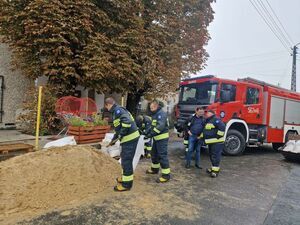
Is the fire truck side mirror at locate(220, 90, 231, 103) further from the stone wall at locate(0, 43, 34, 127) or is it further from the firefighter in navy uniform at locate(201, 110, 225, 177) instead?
the stone wall at locate(0, 43, 34, 127)

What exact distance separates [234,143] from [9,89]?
9.37m

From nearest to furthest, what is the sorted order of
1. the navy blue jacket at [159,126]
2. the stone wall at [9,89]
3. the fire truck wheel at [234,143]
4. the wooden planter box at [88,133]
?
the navy blue jacket at [159,126]
the wooden planter box at [88,133]
the fire truck wheel at [234,143]
the stone wall at [9,89]

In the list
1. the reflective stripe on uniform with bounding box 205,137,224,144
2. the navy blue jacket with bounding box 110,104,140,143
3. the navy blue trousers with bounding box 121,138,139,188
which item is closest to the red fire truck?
the reflective stripe on uniform with bounding box 205,137,224,144

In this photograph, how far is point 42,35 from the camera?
400 inches

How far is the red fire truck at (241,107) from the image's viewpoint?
10.1 meters

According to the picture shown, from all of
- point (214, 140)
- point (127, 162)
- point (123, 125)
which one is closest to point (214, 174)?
point (214, 140)

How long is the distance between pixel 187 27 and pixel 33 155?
1243cm

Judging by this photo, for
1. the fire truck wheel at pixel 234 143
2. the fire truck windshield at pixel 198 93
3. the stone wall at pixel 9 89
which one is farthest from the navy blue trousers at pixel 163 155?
the stone wall at pixel 9 89

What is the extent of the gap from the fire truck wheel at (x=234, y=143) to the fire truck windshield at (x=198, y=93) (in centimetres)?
152

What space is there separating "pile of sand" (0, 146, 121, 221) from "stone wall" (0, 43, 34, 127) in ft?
21.9

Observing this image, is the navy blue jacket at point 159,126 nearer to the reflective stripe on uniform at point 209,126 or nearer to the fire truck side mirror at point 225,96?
the reflective stripe on uniform at point 209,126

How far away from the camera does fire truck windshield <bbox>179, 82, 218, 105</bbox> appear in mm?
10047

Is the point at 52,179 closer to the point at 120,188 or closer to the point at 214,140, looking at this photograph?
the point at 120,188

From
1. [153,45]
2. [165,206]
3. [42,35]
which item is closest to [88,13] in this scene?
[42,35]
